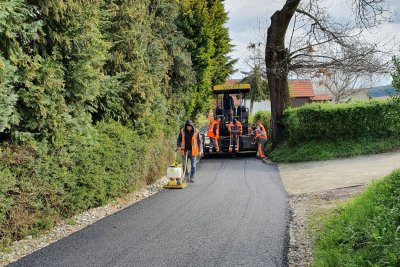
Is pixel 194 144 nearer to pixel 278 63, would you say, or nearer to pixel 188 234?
pixel 188 234

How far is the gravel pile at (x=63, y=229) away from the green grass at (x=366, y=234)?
13.9 ft

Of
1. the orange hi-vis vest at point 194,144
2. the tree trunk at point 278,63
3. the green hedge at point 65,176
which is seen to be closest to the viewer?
the green hedge at point 65,176

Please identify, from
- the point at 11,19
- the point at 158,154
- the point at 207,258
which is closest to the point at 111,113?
the point at 158,154

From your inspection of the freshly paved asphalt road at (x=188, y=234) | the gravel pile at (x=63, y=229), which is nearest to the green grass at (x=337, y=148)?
the freshly paved asphalt road at (x=188, y=234)

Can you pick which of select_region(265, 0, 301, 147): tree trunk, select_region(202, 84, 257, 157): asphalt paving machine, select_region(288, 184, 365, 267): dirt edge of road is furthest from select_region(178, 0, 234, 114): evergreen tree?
select_region(288, 184, 365, 267): dirt edge of road

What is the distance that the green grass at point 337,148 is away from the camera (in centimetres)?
1720

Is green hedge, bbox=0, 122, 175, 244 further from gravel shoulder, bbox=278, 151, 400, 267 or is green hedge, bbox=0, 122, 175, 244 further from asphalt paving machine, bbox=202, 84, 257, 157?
asphalt paving machine, bbox=202, 84, 257, 157

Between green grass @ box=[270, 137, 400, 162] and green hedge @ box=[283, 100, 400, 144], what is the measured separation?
35cm

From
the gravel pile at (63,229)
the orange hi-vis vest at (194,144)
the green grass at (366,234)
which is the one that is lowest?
the gravel pile at (63,229)

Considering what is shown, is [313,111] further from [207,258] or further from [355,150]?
[207,258]

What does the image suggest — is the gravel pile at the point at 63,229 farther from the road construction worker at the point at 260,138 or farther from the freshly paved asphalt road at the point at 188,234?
the road construction worker at the point at 260,138

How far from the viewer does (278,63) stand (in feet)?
65.8

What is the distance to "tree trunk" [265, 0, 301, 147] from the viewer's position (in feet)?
65.6

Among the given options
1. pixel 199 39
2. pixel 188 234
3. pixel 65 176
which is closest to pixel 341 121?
pixel 199 39
